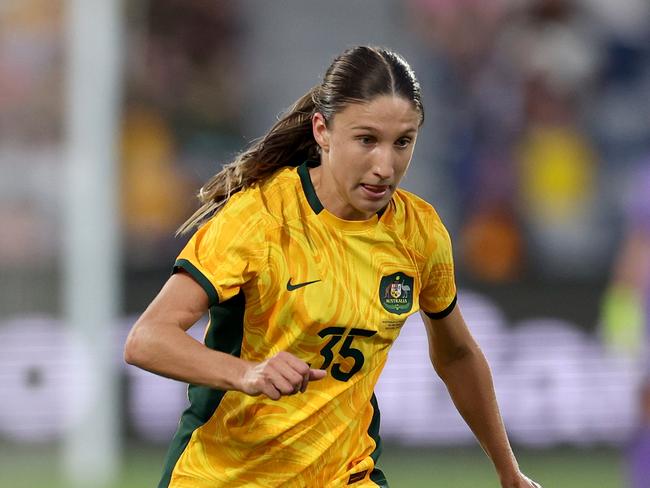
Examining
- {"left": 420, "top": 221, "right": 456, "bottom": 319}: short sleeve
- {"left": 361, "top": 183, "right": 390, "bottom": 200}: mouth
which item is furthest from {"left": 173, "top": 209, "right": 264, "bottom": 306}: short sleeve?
{"left": 420, "top": 221, "right": 456, "bottom": 319}: short sleeve

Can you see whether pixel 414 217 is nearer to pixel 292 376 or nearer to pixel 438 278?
pixel 438 278

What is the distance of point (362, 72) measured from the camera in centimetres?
423

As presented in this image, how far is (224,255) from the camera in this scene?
4.11 meters

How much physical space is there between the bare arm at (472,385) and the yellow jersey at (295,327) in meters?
0.31

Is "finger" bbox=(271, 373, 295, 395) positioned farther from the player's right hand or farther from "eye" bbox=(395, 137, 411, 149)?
"eye" bbox=(395, 137, 411, 149)

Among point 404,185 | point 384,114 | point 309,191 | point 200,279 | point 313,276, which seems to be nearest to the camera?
point 200,279

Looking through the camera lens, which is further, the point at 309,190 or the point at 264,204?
the point at 309,190

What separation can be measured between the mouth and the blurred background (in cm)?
493

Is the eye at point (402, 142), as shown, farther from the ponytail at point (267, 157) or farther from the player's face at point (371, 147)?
the ponytail at point (267, 157)

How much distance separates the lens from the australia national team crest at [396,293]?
4434 mm

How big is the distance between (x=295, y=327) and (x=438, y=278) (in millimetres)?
592

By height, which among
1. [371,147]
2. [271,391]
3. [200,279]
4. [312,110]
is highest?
[312,110]

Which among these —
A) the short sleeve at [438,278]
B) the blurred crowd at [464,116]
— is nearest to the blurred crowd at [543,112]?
the blurred crowd at [464,116]

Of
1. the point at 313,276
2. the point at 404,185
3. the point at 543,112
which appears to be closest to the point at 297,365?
the point at 313,276
